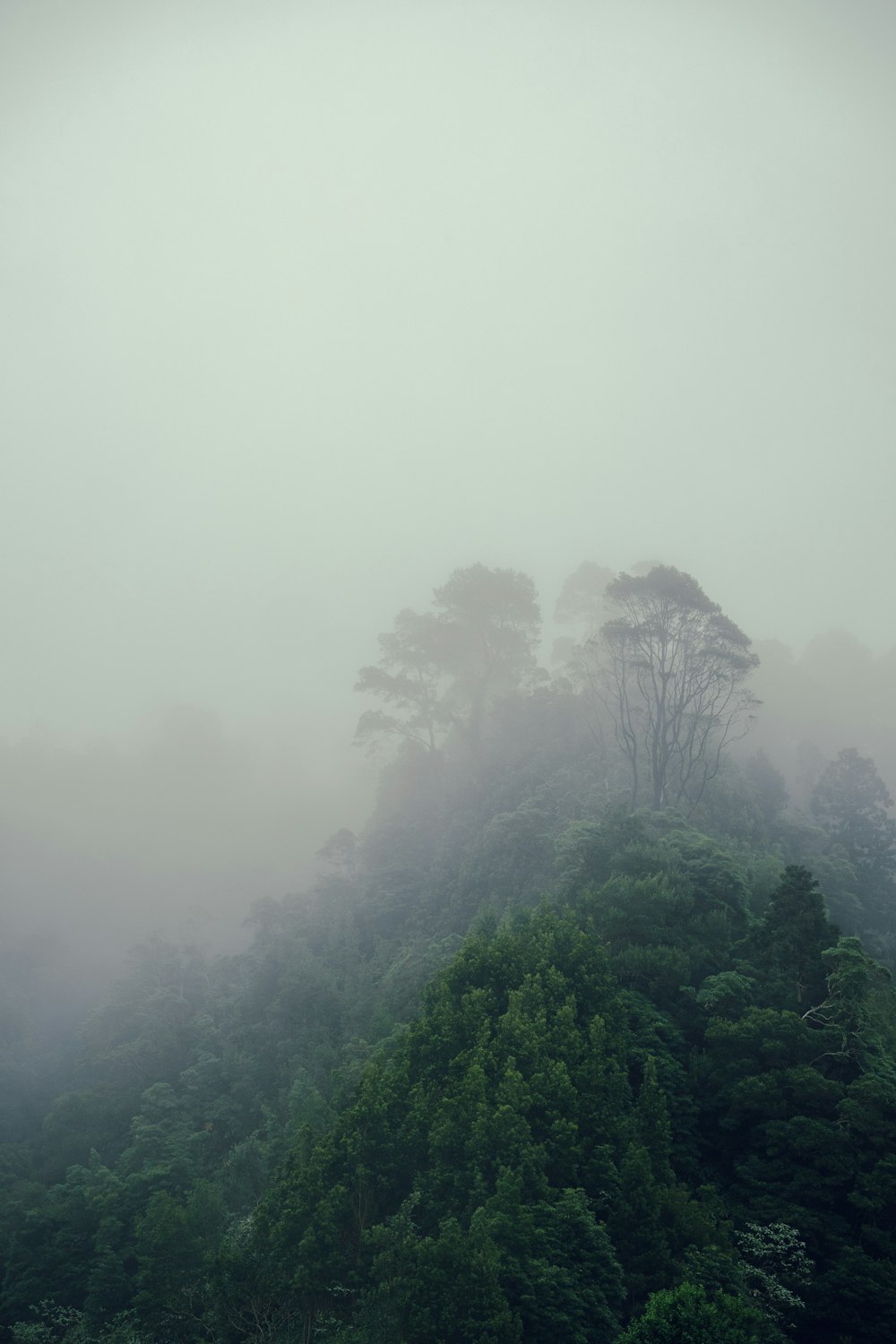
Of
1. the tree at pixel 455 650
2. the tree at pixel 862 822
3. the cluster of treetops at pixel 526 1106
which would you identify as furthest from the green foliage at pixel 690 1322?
the tree at pixel 455 650

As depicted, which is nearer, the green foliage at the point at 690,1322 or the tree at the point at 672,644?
the green foliage at the point at 690,1322

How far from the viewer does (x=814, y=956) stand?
812 inches

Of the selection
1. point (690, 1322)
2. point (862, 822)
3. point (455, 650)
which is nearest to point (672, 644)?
point (862, 822)

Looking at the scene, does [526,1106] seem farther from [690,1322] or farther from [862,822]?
[862,822]

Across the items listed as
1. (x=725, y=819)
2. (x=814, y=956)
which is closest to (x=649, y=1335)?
(x=814, y=956)

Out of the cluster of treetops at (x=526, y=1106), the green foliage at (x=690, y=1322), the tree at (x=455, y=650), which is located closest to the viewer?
the green foliage at (x=690, y=1322)

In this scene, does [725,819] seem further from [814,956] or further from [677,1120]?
[677,1120]

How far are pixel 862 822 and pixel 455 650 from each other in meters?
29.2

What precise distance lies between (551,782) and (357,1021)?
1869cm

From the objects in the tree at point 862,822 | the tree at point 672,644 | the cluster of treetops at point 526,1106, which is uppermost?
the tree at point 672,644

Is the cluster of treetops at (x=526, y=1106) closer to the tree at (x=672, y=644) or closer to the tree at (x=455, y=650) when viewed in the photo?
the tree at (x=672, y=644)

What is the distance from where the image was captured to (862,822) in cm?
4266

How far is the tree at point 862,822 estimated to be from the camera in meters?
38.4

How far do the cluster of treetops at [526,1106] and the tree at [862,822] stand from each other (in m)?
0.24
